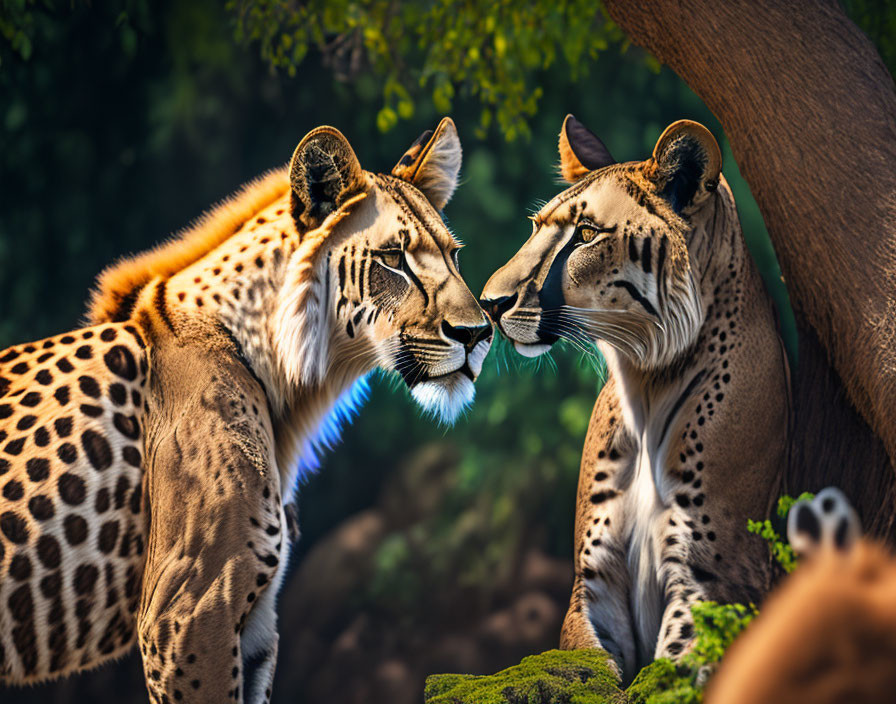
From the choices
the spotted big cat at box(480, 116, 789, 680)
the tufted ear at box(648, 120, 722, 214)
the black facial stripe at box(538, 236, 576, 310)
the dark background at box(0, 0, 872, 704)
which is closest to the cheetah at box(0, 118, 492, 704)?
the black facial stripe at box(538, 236, 576, 310)

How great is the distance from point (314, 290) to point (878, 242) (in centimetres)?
201

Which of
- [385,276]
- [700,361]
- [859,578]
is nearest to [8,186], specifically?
[385,276]

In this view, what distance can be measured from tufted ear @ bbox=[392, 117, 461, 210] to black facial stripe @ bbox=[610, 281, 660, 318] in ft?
2.57

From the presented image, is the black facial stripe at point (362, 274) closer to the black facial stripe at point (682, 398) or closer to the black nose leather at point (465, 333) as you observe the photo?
the black nose leather at point (465, 333)

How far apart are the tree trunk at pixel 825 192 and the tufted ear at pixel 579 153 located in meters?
0.49

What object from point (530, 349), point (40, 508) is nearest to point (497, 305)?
point (530, 349)

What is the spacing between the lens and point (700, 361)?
3.61 m

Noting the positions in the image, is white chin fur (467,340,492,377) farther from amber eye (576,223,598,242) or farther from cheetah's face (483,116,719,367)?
amber eye (576,223,598,242)

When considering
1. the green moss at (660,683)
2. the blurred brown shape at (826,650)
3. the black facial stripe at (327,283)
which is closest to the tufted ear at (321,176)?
the black facial stripe at (327,283)

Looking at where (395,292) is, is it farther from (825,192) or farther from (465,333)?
(825,192)

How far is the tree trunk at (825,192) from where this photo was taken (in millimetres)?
3467

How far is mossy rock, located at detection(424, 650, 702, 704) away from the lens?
3.22 metres

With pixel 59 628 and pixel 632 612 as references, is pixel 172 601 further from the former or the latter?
pixel 632 612

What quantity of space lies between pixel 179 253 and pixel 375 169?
2.80 meters
